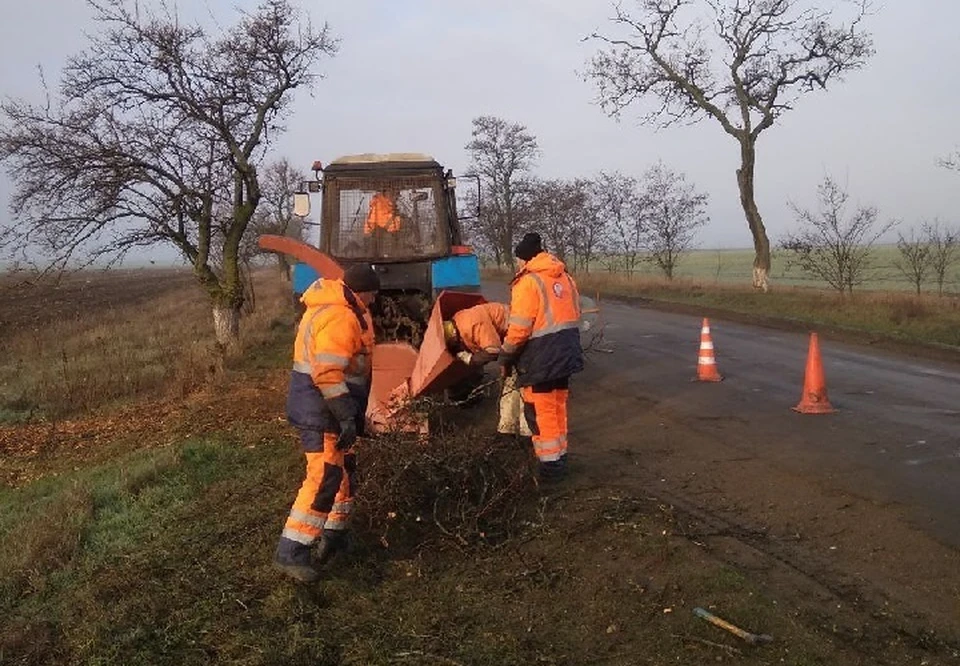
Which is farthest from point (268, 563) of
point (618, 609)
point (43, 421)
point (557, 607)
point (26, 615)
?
point (43, 421)

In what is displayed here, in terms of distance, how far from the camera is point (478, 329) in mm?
6910

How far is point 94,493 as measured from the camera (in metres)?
6.97

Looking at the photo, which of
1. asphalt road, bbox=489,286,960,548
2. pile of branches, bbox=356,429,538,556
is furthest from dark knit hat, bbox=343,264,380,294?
asphalt road, bbox=489,286,960,548

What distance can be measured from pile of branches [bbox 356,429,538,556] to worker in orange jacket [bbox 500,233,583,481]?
2.31 feet

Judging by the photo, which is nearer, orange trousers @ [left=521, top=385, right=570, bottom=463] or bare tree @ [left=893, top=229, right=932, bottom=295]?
orange trousers @ [left=521, top=385, right=570, bottom=463]

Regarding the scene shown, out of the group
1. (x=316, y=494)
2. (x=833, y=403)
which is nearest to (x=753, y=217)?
(x=833, y=403)

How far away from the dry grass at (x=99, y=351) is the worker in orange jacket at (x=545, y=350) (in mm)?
7422

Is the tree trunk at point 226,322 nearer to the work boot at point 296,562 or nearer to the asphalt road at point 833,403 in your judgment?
the asphalt road at point 833,403

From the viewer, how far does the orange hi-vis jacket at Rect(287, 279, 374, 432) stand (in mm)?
4824

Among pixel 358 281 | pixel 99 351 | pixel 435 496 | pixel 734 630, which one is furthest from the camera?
pixel 99 351

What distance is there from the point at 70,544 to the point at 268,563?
165 centimetres

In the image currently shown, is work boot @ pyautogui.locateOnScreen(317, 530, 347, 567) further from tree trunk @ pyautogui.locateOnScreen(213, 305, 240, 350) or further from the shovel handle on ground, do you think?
tree trunk @ pyautogui.locateOnScreen(213, 305, 240, 350)

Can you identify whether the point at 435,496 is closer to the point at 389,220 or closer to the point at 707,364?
the point at 389,220

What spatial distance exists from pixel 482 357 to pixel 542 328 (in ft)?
1.84
